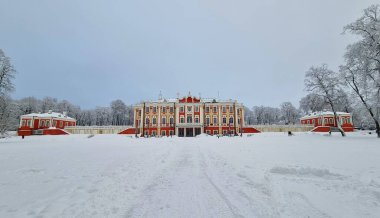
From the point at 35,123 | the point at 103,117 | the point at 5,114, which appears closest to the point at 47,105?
the point at 103,117

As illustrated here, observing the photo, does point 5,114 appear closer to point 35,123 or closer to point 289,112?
point 35,123

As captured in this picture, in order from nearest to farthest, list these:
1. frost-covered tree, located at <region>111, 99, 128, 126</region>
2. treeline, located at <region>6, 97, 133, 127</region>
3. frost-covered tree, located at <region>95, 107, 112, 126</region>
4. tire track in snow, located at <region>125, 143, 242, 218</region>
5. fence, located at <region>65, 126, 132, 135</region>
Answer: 1. tire track in snow, located at <region>125, 143, 242, 218</region>
2. fence, located at <region>65, 126, 132, 135</region>
3. treeline, located at <region>6, 97, 133, 127</region>
4. frost-covered tree, located at <region>111, 99, 128, 126</region>
5. frost-covered tree, located at <region>95, 107, 112, 126</region>

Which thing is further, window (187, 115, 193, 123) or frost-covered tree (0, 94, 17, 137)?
window (187, 115, 193, 123)

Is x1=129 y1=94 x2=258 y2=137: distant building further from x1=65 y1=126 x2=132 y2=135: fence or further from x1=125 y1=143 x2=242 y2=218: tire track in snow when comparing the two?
x1=125 y1=143 x2=242 y2=218: tire track in snow

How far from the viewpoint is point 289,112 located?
299 ft

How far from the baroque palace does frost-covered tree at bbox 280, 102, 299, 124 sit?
46.1 meters

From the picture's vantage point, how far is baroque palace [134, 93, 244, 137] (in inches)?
2152

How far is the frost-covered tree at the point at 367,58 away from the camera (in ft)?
67.9

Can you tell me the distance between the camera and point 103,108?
98.5 metres

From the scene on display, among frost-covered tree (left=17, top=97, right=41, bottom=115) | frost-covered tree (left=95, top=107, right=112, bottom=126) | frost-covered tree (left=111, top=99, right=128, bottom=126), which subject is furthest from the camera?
frost-covered tree (left=95, top=107, right=112, bottom=126)

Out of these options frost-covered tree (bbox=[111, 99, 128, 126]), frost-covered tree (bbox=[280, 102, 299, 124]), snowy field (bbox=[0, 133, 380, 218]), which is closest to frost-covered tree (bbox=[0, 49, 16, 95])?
snowy field (bbox=[0, 133, 380, 218])

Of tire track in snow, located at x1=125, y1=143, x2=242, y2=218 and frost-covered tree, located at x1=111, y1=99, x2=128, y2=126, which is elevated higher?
frost-covered tree, located at x1=111, y1=99, x2=128, y2=126

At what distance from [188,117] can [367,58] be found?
1617 inches

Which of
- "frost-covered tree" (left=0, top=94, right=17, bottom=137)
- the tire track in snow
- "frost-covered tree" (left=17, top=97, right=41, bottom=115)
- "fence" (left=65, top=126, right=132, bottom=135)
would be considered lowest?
the tire track in snow
